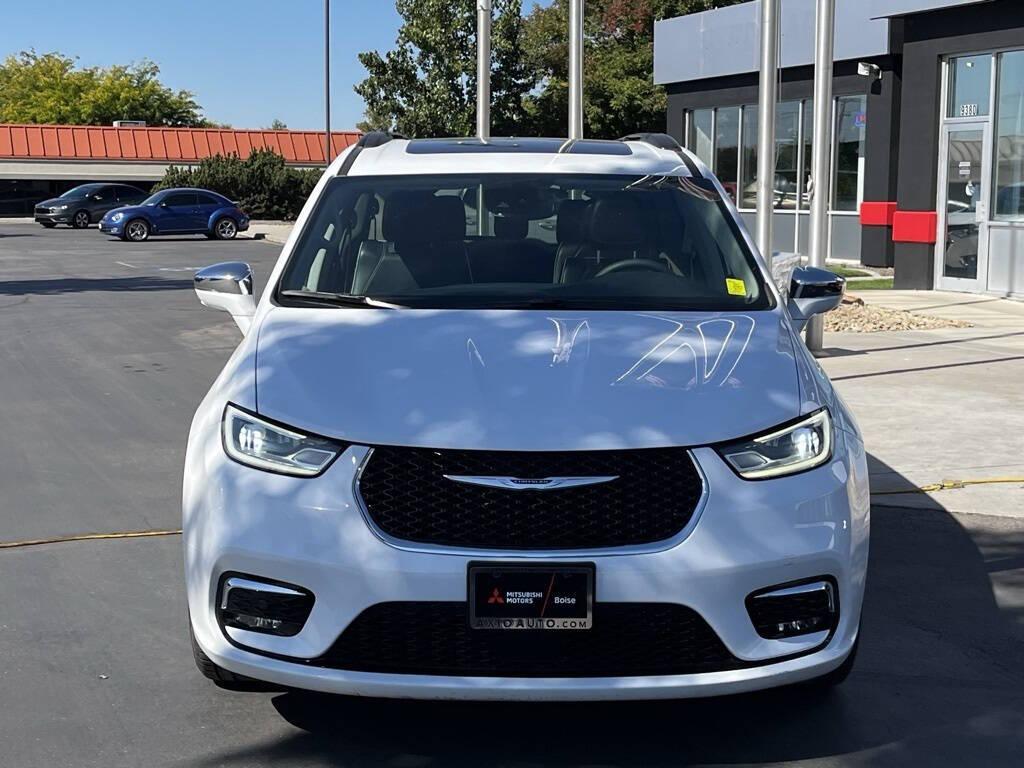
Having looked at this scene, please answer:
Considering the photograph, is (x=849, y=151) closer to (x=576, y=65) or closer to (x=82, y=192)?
(x=576, y=65)

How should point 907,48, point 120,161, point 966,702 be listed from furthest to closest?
point 120,161, point 907,48, point 966,702

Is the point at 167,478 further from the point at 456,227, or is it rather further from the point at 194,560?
the point at 194,560

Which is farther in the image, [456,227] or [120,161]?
[120,161]

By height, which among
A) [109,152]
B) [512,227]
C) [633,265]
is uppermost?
[109,152]

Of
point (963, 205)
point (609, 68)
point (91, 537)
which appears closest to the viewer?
point (91, 537)

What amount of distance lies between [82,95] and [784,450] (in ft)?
341

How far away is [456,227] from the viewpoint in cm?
539

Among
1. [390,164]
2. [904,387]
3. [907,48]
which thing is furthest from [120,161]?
[390,164]

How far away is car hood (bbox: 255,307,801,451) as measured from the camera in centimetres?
379

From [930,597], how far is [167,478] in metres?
4.27

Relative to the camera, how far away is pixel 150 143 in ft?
197

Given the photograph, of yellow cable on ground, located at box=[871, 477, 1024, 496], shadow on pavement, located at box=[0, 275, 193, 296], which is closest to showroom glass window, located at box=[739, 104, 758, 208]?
shadow on pavement, located at box=[0, 275, 193, 296]

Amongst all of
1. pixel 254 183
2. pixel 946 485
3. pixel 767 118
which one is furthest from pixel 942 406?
pixel 254 183

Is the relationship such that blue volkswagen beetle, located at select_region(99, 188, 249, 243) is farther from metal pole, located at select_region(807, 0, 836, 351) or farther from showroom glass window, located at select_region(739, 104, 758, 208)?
metal pole, located at select_region(807, 0, 836, 351)
